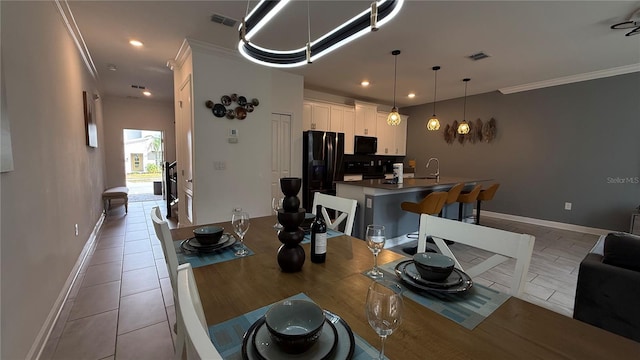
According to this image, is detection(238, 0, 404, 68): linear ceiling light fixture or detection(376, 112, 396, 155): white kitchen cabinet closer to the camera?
detection(238, 0, 404, 68): linear ceiling light fixture

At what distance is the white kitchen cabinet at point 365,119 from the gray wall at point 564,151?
183cm

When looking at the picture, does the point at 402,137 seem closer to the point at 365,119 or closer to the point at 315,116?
the point at 365,119

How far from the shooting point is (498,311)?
0.84 meters

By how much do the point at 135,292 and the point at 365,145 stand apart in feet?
16.3

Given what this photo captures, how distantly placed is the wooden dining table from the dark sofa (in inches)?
45.5

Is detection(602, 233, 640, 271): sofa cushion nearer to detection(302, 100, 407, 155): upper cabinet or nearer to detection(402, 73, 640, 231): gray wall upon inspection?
detection(402, 73, 640, 231): gray wall

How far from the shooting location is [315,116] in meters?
5.25

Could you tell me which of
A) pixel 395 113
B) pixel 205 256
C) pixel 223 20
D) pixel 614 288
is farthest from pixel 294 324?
pixel 395 113

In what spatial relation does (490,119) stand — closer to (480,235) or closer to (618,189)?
(618,189)

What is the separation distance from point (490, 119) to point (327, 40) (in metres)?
5.29

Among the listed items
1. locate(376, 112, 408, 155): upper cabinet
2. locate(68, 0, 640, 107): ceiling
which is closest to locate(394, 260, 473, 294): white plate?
locate(68, 0, 640, 107): ceiling

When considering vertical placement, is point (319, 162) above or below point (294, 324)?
above

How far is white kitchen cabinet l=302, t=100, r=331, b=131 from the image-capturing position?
5.12m

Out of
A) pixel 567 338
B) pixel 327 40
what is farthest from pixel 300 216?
pixel 327 40
